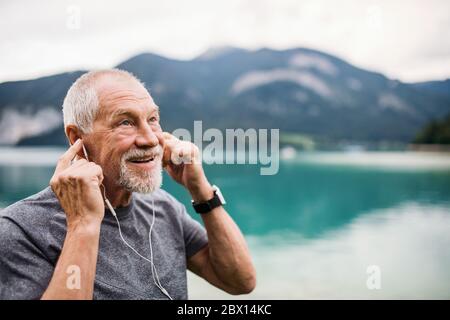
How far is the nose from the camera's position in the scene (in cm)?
157

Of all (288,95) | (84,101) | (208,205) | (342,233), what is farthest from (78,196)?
(288,95)

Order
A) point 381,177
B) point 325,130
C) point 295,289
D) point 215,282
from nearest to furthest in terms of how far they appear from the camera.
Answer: point 215,282 → point 295,289 → point 381,177 → point 325,130

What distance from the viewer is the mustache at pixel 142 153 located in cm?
157

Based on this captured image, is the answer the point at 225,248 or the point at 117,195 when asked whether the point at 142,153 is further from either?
the point at 225,248

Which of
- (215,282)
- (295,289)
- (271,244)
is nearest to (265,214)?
(271,244)

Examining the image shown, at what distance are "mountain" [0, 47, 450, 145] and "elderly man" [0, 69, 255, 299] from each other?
260 feet

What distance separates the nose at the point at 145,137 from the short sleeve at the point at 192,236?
374 millimetres

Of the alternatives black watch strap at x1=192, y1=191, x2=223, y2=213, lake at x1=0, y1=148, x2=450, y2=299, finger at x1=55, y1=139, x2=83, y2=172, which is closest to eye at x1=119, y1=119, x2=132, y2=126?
finger at x1=55, y1=139, x2=83, y2=172

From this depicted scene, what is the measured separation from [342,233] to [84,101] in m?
16.1

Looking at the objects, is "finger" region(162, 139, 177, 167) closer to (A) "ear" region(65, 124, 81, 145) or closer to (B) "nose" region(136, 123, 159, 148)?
(B) "nose" region(136, 123, 159, 148)

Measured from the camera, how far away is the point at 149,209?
5.65 ft

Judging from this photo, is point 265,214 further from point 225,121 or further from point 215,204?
point 225,121

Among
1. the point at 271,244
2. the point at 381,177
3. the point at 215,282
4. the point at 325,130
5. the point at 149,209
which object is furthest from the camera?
the point at 325,130

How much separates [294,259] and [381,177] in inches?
898
